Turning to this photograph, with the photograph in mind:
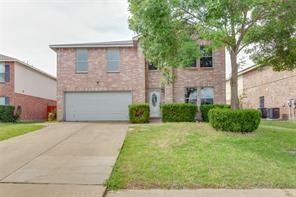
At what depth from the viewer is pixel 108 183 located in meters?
8.62

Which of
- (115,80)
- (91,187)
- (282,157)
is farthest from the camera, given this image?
(115,80)

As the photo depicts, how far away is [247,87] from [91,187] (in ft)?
118

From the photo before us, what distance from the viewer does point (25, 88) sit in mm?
34812

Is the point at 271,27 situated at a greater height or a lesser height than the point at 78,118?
greater

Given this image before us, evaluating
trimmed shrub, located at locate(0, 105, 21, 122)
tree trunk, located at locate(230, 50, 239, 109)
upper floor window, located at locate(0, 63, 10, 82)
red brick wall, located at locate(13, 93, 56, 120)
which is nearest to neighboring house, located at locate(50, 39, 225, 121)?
trimmed shrub, located at locate(0, 105, 21, 122)

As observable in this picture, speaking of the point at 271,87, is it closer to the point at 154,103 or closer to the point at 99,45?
the point at 154,103

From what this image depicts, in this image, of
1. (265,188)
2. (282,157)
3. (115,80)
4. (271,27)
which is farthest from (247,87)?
(265,188)

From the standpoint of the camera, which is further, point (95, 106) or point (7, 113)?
point (7, 113)

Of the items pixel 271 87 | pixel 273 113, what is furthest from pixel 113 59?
pixel 271 87

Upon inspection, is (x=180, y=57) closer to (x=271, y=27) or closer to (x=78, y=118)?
(x=271, y=27)

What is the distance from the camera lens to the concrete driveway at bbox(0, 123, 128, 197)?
26.5 feet

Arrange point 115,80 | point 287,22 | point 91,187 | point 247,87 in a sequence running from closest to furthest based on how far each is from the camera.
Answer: point 91,187
point 287,22
point 115,80
point 247,87

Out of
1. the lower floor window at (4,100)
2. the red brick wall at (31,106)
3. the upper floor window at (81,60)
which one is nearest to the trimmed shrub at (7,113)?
the lower floor window at (4,100)

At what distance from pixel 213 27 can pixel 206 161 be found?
577 cm
